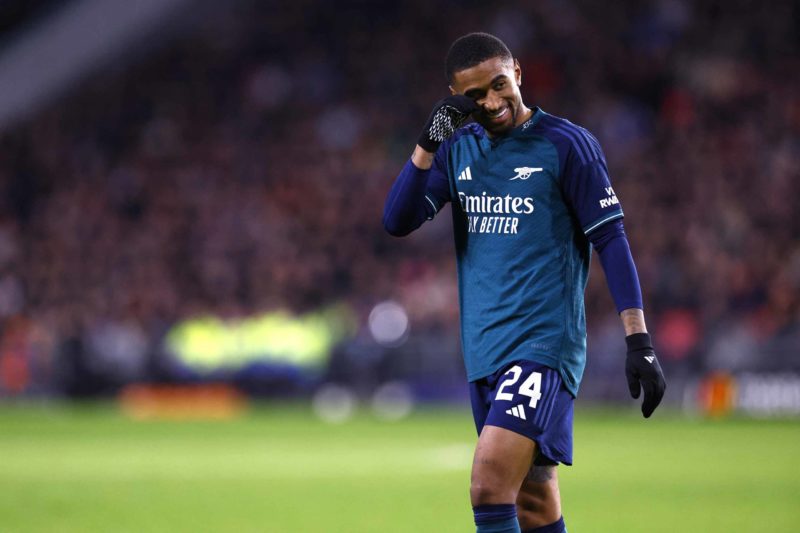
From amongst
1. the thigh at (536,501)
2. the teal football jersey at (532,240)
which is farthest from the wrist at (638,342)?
A: the thigh at (536,501)

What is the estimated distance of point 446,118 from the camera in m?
5.27

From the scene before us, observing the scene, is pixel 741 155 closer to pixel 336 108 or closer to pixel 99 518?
pixel 336 108

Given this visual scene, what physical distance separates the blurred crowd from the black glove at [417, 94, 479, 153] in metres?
13.2

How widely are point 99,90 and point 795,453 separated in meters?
19.6

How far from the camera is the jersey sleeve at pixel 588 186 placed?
524cm

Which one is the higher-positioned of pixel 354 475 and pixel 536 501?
pixel 536 501

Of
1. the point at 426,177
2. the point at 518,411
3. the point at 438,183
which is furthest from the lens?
the point at 438,183

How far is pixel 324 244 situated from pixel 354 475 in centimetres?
1190

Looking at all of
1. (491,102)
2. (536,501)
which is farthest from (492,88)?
(536,501)

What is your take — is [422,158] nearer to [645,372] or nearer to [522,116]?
[522,116]

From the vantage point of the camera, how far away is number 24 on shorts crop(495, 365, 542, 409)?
5184mm

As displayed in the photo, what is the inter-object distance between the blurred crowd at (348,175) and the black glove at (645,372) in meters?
13.1

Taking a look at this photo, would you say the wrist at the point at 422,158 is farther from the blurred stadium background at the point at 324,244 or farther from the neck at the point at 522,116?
the blurred stadium background at the point at 324,244

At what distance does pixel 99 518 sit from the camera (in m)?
9.30
